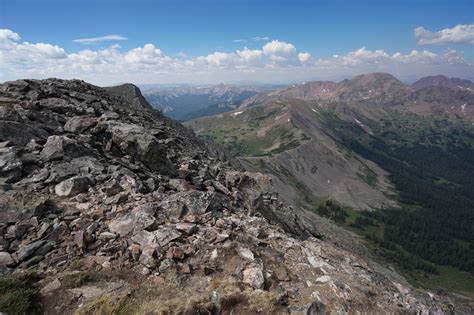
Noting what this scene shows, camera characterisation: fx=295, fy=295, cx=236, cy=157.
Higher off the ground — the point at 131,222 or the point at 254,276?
the point at 131,222

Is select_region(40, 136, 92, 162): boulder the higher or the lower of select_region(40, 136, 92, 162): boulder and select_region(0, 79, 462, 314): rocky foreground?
the higher

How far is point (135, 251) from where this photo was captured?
15.5 metres

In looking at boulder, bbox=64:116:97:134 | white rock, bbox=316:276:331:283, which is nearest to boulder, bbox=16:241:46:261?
white rock, bbox=316:276:331:283

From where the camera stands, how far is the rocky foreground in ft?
43.0

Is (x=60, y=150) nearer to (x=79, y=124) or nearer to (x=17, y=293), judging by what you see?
(x=79, y=124)

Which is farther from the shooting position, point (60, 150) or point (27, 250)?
point (60, 150)

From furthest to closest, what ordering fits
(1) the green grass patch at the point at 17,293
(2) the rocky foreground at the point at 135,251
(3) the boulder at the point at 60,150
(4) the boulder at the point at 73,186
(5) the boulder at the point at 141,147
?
(5) the boulder at the point at 141,147 < (3) the boulder at the point at 60,150 < (4) the boulder at the point at 73,186 < (2) the rocky foreground at the point at 135,251 < (1) the green grass patch at the point at 17,293

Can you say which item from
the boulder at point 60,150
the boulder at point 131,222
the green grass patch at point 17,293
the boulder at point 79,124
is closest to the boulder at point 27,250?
the green grass patch at point 17,293

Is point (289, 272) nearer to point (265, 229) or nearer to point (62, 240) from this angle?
point (265, 229)

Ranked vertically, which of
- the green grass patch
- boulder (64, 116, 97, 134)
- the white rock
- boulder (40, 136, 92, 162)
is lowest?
the white rock

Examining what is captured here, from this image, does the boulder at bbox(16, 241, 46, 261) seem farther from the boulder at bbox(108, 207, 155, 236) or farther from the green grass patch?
the boulder at bbox(108, 207, 155, 236)

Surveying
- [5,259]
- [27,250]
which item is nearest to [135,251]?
[27,250]

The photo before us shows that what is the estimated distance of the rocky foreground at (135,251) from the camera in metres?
13.1

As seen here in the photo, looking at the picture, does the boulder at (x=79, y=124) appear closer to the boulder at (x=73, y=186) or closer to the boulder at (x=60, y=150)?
the boulder at (x=60, y=150)
